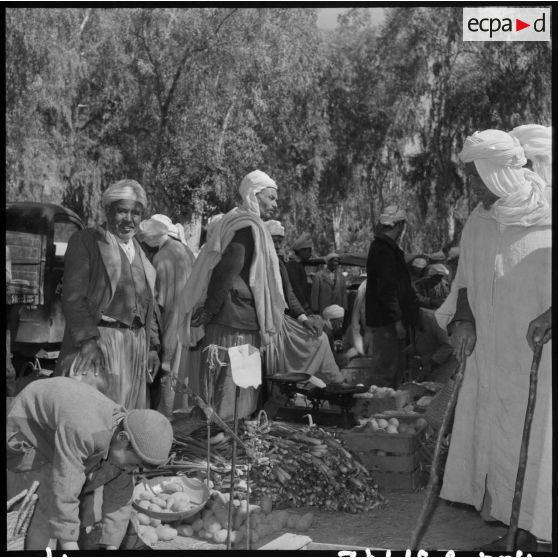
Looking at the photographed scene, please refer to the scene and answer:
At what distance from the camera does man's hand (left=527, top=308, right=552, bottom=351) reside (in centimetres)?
332

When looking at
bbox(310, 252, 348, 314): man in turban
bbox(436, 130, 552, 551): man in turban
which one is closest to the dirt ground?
bbox(436, 130, 552, 551): man in turban

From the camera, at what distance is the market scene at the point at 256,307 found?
3.47 m

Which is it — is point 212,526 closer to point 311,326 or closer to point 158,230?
point 311,326

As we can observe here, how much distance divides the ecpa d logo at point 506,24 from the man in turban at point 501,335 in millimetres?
415

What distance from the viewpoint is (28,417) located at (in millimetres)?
3305

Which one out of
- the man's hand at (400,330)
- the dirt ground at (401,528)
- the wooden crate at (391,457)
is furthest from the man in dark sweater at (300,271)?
the dirt ground at (401,528)

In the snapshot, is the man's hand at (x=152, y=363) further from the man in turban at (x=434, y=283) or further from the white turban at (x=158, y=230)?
the man in turban at (x=434, y=283)

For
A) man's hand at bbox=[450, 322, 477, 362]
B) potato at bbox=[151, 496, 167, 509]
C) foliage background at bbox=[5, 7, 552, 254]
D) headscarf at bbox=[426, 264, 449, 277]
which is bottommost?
potato at bbox=[151, 496, 167, 509]

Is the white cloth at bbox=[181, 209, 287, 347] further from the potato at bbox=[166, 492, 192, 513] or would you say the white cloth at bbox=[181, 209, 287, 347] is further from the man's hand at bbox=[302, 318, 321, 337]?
the potato at bbox=[166, 492, 192, 513]

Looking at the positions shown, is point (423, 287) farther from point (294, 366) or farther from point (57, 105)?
point (57, 105)

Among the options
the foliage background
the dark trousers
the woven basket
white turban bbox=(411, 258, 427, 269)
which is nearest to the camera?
the woven basket

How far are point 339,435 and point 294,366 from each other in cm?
165

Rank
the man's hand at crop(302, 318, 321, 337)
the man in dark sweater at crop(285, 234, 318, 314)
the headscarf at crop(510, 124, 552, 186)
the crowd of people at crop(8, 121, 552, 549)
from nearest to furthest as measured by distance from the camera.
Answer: the crowd of people at crop(8, 121, 552, 549) < the headscarf at crop(510, 124, 552, 186) < the man's hand at crop(302, 318, 321, 337) < the man in dark sweater at crop(285, 234, 318, 314)

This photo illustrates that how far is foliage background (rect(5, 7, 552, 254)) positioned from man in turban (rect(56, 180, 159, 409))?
668 centimetres
